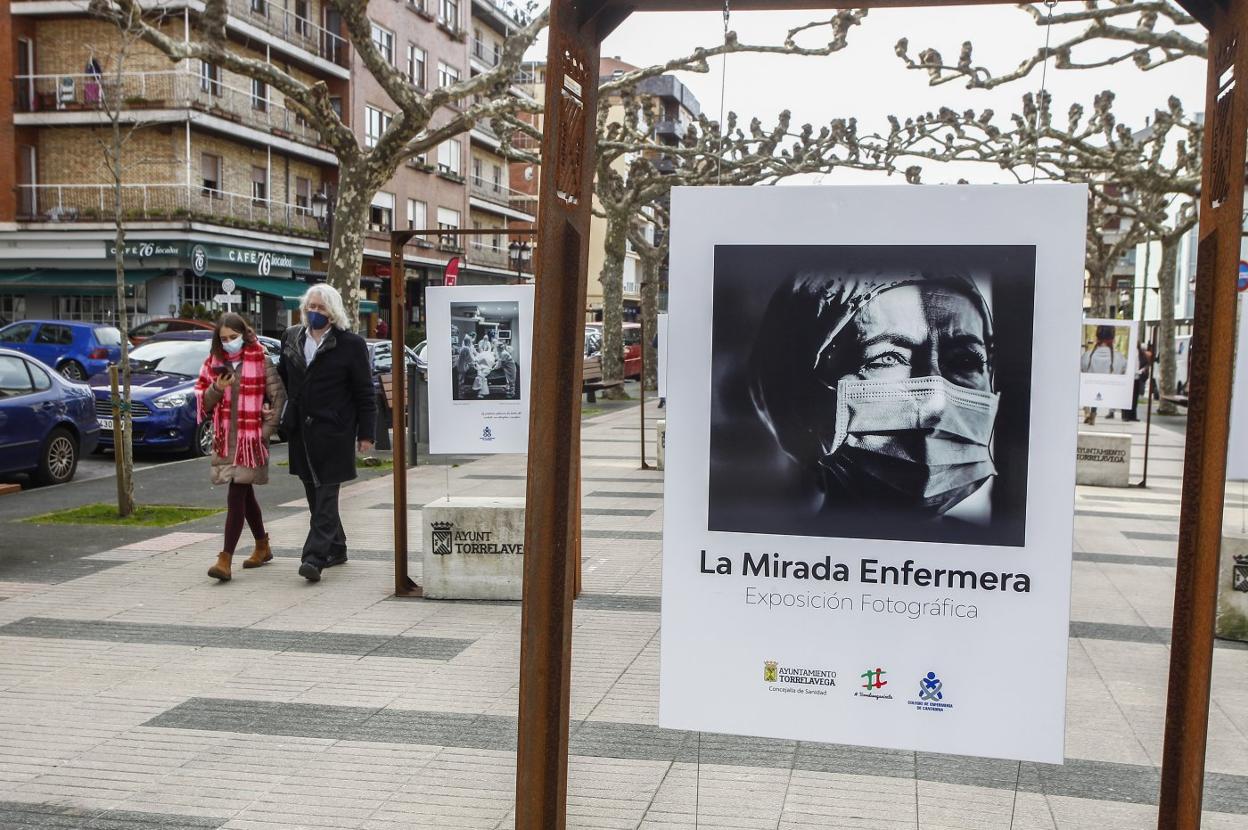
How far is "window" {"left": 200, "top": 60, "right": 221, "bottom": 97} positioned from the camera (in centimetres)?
3897

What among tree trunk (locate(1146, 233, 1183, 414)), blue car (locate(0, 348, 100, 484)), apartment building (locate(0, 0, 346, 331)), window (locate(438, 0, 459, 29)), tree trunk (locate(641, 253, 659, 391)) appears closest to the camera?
blue car (locate(0, 348, 100, 484))

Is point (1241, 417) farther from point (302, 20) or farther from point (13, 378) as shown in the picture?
point (302, 20)

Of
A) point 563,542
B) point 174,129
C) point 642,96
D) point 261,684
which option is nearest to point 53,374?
point 261,684

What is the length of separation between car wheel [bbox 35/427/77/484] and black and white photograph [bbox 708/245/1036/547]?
1303 centimetres

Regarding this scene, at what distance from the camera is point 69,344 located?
2531 centimetres

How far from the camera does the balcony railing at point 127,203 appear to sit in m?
37.8

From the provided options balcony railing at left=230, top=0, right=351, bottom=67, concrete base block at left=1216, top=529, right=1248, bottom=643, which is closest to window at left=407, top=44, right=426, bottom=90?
balcony railing at left=230, top=0, right=351, bottom=67

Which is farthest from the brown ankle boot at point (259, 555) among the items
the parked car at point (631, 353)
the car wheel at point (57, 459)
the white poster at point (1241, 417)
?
the parked car at point (631, 353)

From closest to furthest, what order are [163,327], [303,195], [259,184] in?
[163,327]
[259,184]
[303,195]

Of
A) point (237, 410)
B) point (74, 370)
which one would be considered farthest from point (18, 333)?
point (237, 410)

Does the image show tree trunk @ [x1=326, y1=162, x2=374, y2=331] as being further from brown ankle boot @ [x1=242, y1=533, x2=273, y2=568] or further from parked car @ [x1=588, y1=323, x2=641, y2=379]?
parked car @ [x1=588, y1=323, x2=641, y2=379]

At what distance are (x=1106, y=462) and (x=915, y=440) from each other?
14020 millimetres

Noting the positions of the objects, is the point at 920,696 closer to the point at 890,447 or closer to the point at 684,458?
the point at 890,447

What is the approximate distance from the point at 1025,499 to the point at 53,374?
13.8 meters
